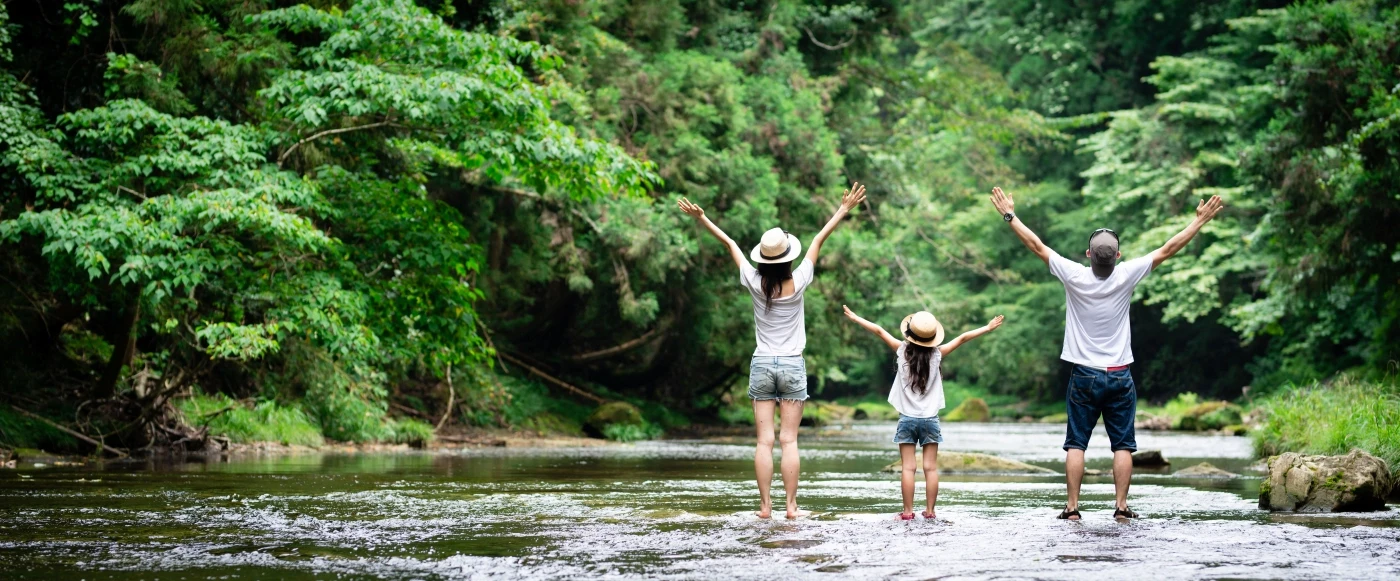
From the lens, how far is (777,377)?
8.86 metres

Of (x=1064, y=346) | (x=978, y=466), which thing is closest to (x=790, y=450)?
(x=1064, y=346)

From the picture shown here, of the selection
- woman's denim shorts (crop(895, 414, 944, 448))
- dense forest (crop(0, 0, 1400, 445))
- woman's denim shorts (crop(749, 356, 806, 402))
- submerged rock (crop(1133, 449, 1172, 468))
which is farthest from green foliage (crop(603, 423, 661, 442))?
woman's denim shorts (crop(749, 356, 806, 402))

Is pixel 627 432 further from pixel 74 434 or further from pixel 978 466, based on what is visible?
pixel 74 434

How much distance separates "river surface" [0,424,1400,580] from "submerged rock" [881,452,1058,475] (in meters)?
1.57

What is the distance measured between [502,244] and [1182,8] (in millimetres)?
27384

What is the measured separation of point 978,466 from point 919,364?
7050 mm

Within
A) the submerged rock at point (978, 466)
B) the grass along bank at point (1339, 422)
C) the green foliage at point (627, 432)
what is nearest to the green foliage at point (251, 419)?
the green foliage at point (627, 432)

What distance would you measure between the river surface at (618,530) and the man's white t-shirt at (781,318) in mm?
1112

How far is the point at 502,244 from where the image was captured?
25094 millimetres

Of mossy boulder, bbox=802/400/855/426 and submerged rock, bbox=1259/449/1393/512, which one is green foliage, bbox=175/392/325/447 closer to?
submerged rock, bbox=1259/449/1393/512

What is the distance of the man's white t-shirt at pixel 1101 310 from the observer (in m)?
8.82

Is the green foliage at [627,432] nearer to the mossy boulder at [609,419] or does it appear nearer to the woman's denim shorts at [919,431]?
the mossy boulder at [609,419]

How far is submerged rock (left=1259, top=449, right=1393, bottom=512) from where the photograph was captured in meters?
9.49

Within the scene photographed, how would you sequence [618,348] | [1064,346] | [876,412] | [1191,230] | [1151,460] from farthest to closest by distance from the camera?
[876,412], [618,348], [1151,460], [1064,346], [1191,230]
